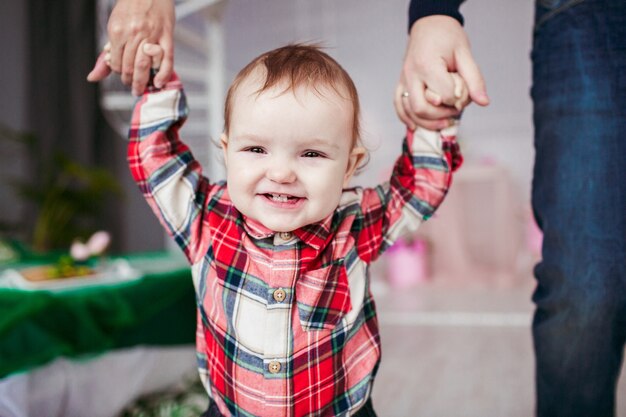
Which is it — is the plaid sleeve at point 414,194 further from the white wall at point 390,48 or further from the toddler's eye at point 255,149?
the white wall at point 390,48

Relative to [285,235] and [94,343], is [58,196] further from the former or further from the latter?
[285,235]

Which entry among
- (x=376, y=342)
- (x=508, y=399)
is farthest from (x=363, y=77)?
(x=376, y=342)

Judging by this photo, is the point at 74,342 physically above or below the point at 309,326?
below

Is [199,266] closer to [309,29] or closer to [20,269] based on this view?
[20,269]

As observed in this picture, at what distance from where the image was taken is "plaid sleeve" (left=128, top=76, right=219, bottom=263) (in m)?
0.77

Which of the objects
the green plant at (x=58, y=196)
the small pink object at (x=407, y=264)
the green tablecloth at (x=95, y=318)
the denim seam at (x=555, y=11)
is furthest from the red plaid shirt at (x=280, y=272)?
the small pink object at (x=407, y=264)

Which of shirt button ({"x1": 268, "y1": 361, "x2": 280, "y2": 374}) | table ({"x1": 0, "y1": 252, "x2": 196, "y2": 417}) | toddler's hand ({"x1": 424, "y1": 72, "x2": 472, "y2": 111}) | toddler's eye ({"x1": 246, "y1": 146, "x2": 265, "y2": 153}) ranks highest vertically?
toddler's hand ({"x1": 424, "y1": 72, "x2": 472, "y2": 111})

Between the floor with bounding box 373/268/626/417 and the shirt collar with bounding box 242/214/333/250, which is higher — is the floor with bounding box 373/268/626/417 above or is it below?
below

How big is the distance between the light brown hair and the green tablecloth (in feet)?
2.66

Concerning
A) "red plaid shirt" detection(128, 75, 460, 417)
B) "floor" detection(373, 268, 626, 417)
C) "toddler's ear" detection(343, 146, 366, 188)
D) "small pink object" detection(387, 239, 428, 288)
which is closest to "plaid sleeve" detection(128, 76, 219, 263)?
"red plaid shirt" detection(128, 75, 460, 417)

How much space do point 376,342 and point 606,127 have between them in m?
0.50

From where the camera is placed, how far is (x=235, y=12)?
155 inches

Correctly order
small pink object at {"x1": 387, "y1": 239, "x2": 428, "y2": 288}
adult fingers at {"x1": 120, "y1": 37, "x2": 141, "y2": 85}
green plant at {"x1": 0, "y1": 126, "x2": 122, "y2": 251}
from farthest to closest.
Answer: small pink object at {"x1": 387, "y1": 239, "x2": 428, "y2": 288} < green plant at {"x1": 0, "y1": 126, "x2": 122, "y2": 251} < adult fingers at {"x1": 120, "y1": 37, "x2": 141, "y2": 85}

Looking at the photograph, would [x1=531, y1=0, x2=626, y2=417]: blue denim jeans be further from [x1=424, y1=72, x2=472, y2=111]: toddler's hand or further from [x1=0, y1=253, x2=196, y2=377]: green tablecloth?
[x1=0, y1=253, x2=196, y2=377]: green tablecloth
